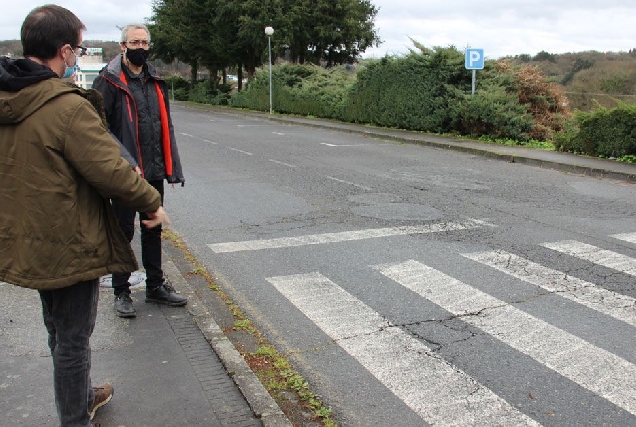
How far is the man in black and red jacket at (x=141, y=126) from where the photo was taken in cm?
467

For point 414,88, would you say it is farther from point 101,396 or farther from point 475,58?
point 101,396

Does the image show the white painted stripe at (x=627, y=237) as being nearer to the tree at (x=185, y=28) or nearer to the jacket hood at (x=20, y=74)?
Answer: the jacket hood at (x=20, y=74)

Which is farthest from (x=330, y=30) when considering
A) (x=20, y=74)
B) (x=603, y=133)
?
(x=20, y=74)

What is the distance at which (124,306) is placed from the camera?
4848mm

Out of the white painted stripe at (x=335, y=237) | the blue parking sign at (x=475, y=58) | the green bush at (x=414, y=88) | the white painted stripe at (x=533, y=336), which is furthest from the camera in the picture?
the green bush at (x=414, y=88)

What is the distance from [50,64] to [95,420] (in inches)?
72.8

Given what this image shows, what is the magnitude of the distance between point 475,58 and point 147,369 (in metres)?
16.9

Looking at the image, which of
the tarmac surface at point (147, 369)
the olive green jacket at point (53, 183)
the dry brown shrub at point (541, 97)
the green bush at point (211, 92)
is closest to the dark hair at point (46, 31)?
the olive green jacket at point (53, 183)

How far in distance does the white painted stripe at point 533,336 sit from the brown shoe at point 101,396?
8.90ft

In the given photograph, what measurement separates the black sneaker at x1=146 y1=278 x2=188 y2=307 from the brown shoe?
59.8 inches

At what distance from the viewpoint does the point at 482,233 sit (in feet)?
25.5

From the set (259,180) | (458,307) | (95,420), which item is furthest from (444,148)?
(95,420)

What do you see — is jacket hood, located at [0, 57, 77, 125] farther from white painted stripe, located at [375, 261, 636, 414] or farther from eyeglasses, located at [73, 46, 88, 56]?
white painted stripe, located at [375, 261, 636, 414]

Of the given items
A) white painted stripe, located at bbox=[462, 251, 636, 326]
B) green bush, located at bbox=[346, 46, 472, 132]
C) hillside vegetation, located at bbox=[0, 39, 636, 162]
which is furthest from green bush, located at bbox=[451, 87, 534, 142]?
white painted stripe, located at bbox=[462, 251, 636, 326]
